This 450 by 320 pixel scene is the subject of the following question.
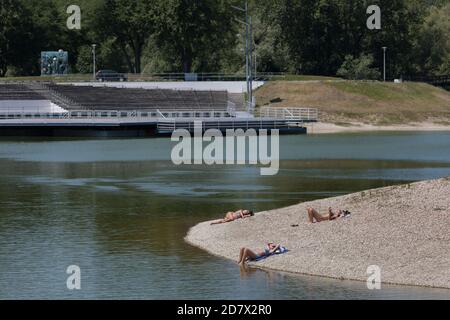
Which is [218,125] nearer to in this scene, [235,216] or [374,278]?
[235,216]

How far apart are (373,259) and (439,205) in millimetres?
5607

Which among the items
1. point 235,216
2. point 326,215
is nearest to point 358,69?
point 235,216

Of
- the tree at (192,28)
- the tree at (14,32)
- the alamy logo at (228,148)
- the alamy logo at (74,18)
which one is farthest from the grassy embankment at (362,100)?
the tree at (14,32)

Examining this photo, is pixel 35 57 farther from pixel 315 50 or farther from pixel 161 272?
pixel 161 272

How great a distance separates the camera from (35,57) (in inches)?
6432

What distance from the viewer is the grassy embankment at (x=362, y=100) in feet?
416

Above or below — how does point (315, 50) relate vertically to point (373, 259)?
above

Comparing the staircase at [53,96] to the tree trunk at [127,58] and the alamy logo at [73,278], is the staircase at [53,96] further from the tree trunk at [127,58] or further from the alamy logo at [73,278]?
the alamy logo at [73,278]

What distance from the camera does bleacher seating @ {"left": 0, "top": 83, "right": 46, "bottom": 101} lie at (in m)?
124

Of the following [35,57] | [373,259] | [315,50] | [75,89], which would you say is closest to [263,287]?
[373,259]

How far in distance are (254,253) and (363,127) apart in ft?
284

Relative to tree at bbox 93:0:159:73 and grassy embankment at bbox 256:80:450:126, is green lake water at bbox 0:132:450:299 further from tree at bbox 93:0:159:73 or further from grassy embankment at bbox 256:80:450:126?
tree at bbox 93:0:159:73

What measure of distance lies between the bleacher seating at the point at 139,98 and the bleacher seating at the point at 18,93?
2.74 m

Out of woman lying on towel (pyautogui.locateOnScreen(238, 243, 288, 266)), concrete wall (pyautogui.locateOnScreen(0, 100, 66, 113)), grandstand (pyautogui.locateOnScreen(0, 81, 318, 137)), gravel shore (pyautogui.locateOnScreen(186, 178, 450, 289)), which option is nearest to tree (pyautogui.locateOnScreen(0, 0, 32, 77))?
grandstand (pyautogui.locateOnScreen(0, 81, 318, 137))
